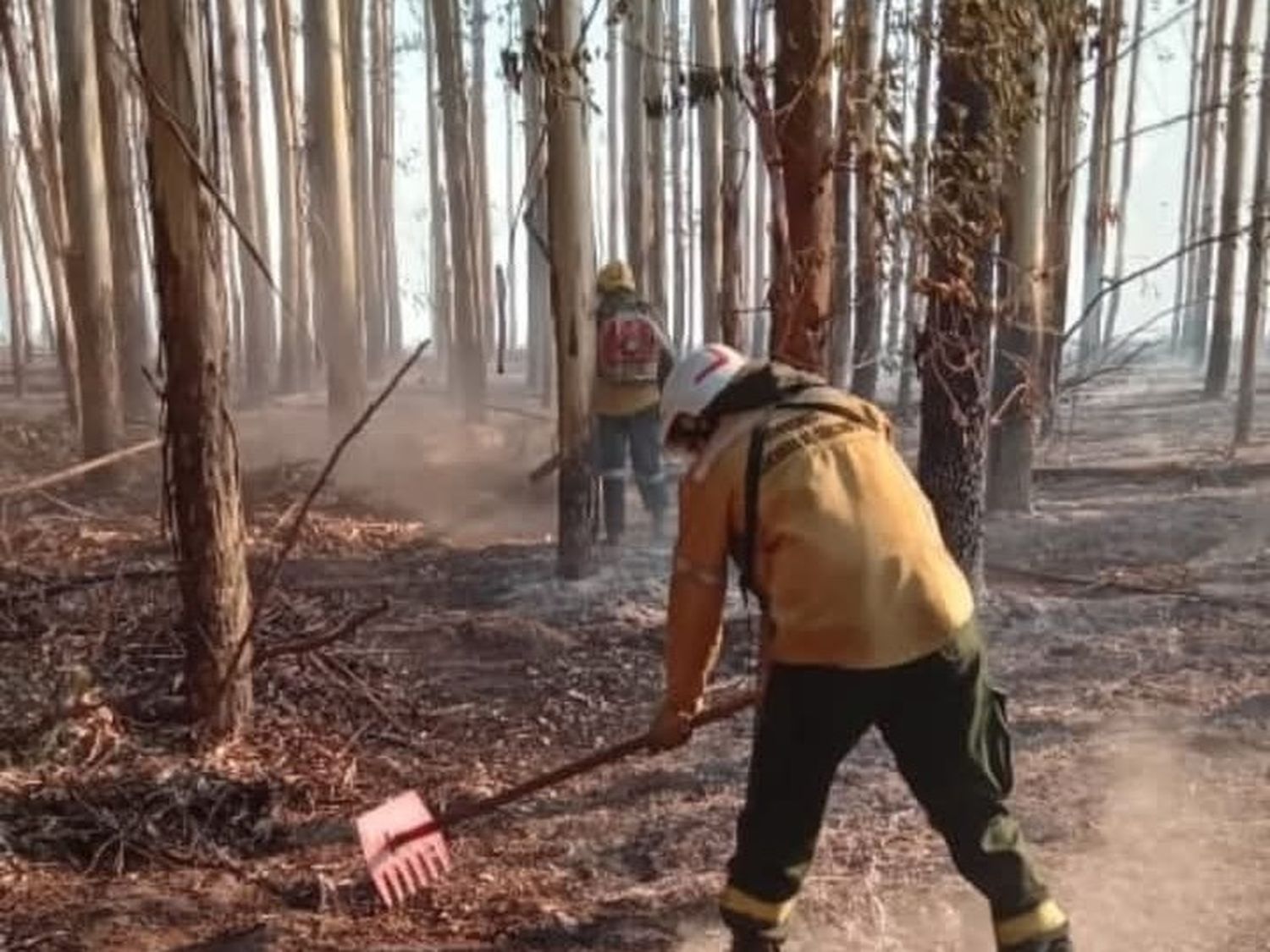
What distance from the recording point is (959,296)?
5504 mm

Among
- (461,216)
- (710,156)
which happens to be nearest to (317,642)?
(710,156)

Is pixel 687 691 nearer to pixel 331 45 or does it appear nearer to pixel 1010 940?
pixel 1010 940

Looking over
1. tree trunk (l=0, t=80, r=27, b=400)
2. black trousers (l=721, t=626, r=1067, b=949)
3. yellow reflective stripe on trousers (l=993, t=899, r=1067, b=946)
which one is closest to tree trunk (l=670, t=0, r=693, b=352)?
tree trunk (l=0, t=80, r=27, b=400)

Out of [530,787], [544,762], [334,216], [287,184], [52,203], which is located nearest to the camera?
[530,787]

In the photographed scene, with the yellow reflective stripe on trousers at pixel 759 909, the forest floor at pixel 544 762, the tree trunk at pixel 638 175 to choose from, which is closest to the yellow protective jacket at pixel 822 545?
the yellow reflective stripe on trousers at pixel 759 909

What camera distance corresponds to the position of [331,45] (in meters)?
13.5

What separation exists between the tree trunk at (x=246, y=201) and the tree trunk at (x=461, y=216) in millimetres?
2511

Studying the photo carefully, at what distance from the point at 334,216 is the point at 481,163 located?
10.2 metres

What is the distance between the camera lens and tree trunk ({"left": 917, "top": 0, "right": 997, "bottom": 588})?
5.39m

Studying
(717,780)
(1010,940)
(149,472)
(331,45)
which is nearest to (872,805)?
(717,780)

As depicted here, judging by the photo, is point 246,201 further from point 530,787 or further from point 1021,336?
point 530,787

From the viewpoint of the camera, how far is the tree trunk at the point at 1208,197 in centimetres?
1789

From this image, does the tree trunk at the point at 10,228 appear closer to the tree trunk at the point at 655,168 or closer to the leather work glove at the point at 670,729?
the tree trunk at the point at 655,168

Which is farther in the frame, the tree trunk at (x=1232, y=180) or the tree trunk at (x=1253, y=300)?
the tree trunk at (x=1232, y=180)
